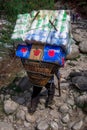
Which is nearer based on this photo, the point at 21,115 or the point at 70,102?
the point at 21,115

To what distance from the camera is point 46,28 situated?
380cm

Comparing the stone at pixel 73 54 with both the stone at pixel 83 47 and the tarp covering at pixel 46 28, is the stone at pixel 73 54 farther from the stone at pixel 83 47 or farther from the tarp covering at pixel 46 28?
the tarp covering at pixel 46 28

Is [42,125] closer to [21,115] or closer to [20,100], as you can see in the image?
[21,115]

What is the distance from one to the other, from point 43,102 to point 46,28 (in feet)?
3.92

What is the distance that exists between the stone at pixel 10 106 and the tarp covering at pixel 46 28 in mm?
1052

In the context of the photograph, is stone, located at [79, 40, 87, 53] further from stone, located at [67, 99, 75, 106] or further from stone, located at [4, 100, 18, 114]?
stone, located at [4, 100, 18, 114]

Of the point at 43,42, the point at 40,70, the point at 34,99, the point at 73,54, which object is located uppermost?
the point at 43,42

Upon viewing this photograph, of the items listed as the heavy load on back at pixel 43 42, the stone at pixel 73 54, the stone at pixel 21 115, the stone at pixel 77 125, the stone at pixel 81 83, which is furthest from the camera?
the stone at pixel 73 54

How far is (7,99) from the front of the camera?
4656mm

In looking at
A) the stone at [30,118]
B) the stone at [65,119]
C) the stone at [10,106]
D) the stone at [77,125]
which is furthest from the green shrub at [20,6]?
the stone at [77,125]

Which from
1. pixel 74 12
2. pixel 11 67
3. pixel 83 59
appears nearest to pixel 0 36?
pixel 11 67

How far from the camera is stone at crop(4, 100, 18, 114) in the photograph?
4.41 meters

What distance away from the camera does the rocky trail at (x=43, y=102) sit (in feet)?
13.9

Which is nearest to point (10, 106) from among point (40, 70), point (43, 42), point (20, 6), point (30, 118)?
point (30, 118)
